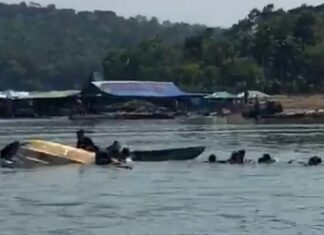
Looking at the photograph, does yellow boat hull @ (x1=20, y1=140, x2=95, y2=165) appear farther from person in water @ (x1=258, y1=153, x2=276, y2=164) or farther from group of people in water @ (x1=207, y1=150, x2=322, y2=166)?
person in water @ (x1=258, y1=153, x2=276, y2=164)

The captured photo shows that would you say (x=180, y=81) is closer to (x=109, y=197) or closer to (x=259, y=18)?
(x=259, y=18)

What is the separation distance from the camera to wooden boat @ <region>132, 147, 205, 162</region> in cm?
4728

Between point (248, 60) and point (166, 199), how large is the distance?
110788 mm

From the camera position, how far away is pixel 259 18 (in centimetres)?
16988

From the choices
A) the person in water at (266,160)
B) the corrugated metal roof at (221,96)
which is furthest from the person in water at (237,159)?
the corrugated metal roof at (221,96)

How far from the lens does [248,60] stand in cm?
14238

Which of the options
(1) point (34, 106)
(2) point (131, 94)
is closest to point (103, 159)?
(2) point (131, 94)

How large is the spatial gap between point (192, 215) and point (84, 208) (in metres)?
3.14

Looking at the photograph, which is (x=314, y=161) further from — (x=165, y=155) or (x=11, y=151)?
(x=11, y=151)

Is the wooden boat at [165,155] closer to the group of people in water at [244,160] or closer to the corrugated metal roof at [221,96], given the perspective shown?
the group of people in water at [244,160]

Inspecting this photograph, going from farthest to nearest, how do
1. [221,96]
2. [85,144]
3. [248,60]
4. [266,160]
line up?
1. [248,60]
2. [221,96]
3. [266,160]
4. [85,144]

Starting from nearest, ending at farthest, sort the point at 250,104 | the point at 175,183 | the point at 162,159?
1. the point at 175,183
2. the point at 162,159
3. the point at 250,104

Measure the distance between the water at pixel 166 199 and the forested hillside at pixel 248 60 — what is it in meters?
86.7

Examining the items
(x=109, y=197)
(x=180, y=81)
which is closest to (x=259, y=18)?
(x=180, y=81)
